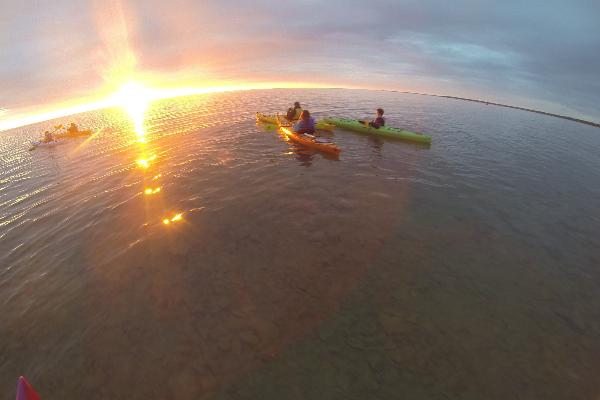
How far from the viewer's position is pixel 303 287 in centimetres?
812

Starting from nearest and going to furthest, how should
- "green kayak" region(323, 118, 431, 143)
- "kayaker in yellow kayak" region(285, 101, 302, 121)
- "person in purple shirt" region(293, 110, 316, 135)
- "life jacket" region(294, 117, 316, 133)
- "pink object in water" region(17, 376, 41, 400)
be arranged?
"pink object in water" region(17, 376, 41, 400) → "person in purple shirt" region(293, 110, 316, 135) → "life jacket" region(294, 117, 316, 133) → "green kayak" region(323, 118, 431, 143) → "kayaker in yellow kayak" region(285, 101, 302, 121)

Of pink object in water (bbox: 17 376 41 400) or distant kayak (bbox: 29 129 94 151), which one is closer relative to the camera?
pink object in water (bbox: 17 376 41 400)

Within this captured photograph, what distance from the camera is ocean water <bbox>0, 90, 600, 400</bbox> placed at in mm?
5867

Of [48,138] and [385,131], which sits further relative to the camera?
[48,138]

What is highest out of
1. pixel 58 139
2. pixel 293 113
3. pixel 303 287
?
pixel 293 113

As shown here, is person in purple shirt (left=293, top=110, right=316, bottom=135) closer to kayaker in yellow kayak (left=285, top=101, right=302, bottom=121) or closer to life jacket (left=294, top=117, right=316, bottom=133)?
life jacket (left=294, top=117, right=316, bottom=133)

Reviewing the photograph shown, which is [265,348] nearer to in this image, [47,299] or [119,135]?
[47,299]

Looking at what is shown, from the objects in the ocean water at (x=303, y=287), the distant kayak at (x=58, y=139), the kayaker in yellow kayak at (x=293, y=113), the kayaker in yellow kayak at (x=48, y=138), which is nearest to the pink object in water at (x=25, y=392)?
the ocean water at (x=303, y=287)

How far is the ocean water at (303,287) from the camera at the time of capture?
587cm

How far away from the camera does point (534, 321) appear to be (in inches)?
282

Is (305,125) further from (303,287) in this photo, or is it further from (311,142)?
(303,287)

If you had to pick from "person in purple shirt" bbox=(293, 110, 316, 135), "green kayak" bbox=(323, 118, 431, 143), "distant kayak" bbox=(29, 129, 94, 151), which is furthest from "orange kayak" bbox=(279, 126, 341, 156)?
"distant kayak" bbox=(29, 129, 94, 151)

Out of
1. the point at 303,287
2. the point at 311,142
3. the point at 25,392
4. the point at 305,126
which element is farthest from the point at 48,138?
the point at 303,287

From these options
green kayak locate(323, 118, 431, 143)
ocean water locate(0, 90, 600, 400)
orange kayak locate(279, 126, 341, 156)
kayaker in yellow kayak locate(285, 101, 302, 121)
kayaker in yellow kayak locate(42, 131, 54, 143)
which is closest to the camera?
ocean water locate(0, 90, 600, 400)
